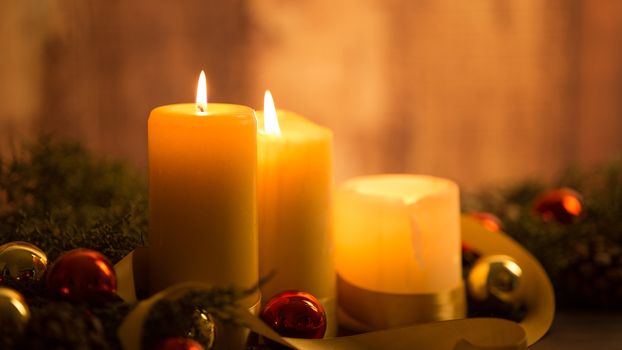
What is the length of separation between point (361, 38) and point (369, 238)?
0.95m

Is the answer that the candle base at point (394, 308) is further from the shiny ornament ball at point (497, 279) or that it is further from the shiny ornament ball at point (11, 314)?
the shiny ornament ball at point (11, 314)

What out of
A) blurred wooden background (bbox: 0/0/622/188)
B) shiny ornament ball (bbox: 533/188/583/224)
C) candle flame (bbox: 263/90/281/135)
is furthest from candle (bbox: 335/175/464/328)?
blurred wooden background (bbox: 0/0/622/188)

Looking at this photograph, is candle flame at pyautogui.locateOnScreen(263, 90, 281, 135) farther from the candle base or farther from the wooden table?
the wooden table

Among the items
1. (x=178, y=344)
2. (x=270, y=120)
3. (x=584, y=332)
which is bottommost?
(x=584, y=332)

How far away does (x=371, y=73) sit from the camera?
1603 mm

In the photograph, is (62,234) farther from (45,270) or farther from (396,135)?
(396,135)

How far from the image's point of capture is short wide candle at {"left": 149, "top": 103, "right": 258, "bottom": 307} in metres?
0.55

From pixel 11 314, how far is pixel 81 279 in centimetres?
5

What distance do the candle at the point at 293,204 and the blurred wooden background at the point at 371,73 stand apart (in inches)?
33.5

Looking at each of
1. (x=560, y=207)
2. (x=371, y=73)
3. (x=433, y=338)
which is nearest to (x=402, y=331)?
(x=433, y=338)

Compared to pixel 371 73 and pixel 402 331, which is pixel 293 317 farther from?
pixel 371 73

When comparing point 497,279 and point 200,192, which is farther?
point 497,279

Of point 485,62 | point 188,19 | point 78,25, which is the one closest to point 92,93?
point 78,25

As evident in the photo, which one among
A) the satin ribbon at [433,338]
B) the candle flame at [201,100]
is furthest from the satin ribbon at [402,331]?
the candle flame at [201,100]
